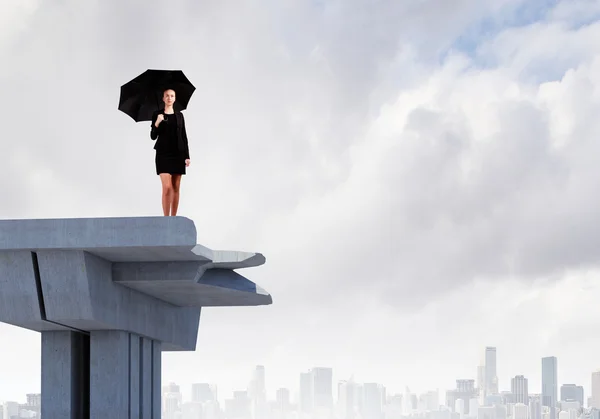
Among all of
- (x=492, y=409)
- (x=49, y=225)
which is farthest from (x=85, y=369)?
(x=492, y=409)

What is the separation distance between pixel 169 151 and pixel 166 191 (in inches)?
26.1

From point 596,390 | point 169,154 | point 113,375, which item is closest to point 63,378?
point 113,375

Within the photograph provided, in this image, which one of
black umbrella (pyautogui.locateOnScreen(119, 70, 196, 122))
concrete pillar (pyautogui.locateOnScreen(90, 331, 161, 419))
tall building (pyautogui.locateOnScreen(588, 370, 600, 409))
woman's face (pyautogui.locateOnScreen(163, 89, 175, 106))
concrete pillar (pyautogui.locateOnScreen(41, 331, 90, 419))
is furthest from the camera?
tall building (pyautogui.locateOnScreen(588, 370, 600, 409))

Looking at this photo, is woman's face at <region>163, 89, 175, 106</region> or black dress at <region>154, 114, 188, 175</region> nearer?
black dress at <region>154, 114, 188, 175</region>

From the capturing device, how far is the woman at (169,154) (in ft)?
63.9

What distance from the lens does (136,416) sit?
20500mm

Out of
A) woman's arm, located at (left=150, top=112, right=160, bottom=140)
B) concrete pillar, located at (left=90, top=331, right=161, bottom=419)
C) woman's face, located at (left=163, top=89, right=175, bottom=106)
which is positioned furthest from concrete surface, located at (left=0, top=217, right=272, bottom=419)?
woman's face, located at (left=163, top=89, right=175, bottom=106)

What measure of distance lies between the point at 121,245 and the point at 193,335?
8.13m

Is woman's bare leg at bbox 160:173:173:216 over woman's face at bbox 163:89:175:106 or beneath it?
beneath

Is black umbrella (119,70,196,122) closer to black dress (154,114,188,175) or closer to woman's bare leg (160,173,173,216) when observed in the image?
black dress (154,114,188,175)

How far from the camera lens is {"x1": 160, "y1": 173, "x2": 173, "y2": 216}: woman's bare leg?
Answer: 1942cm

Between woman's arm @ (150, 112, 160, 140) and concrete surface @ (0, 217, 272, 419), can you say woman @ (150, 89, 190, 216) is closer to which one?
woman's arm @ (150, 112, 160, 140)

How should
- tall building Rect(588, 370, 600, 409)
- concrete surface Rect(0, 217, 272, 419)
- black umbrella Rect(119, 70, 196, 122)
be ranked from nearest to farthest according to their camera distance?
concrete surface Rect(0, 217, 272, 419) → black umbrella Rect(119, 70, 196, 122) → tall building Rect(588, 370, 600, 409)

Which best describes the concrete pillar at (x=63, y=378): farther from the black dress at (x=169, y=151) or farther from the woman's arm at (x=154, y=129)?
the woman's arm at (x=154, y=129)
